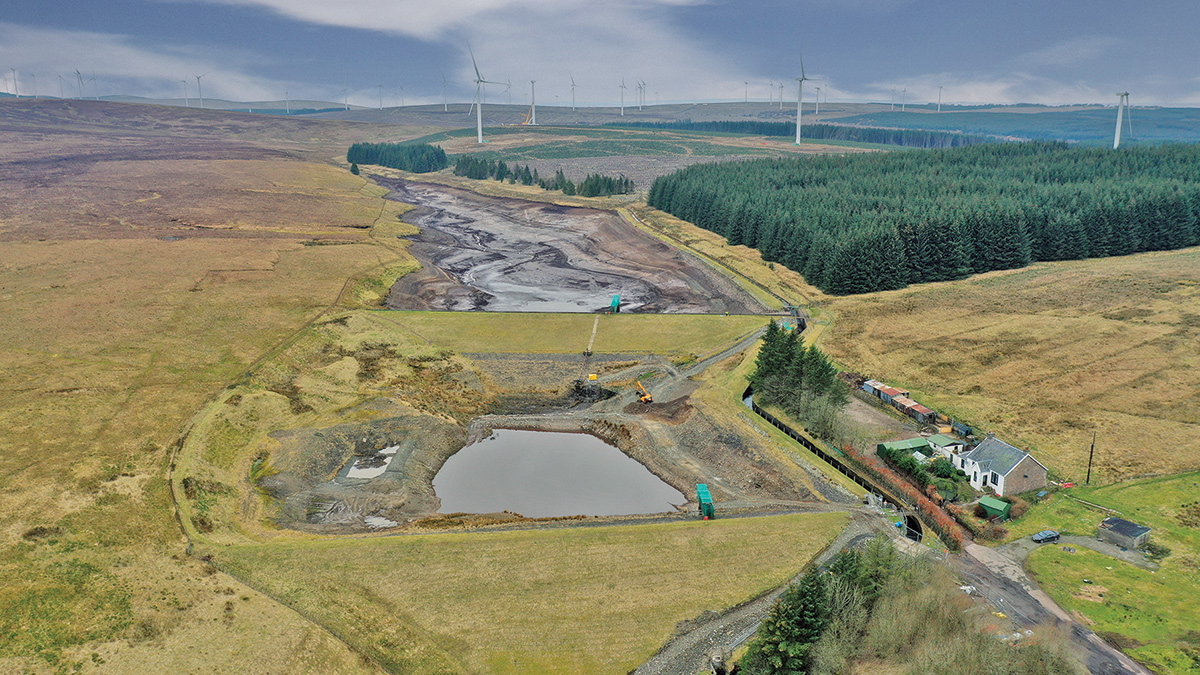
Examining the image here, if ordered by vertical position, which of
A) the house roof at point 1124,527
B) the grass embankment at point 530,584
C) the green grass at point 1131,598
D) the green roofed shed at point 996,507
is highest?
the house roof at point 1124,527

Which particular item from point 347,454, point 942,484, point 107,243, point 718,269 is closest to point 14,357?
point 347,454

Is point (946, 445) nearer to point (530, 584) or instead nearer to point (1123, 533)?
point (1123, 533)

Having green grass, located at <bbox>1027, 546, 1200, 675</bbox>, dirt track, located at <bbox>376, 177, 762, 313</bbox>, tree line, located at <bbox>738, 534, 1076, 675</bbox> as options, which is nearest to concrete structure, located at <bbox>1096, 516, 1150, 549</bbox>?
green grass, located at <bbox>1027, 546, 1200, 675</bbox>

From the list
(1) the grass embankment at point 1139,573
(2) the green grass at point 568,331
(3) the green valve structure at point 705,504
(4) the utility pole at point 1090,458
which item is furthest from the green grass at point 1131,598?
(2) the green grass at point 568,331

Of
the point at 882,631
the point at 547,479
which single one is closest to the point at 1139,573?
the point at 882,631

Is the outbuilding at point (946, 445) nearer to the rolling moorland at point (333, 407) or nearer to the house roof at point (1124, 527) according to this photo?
the rolling moorland at point (333, 407)

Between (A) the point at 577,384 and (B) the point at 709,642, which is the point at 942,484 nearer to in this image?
(B) the point at 709,642
